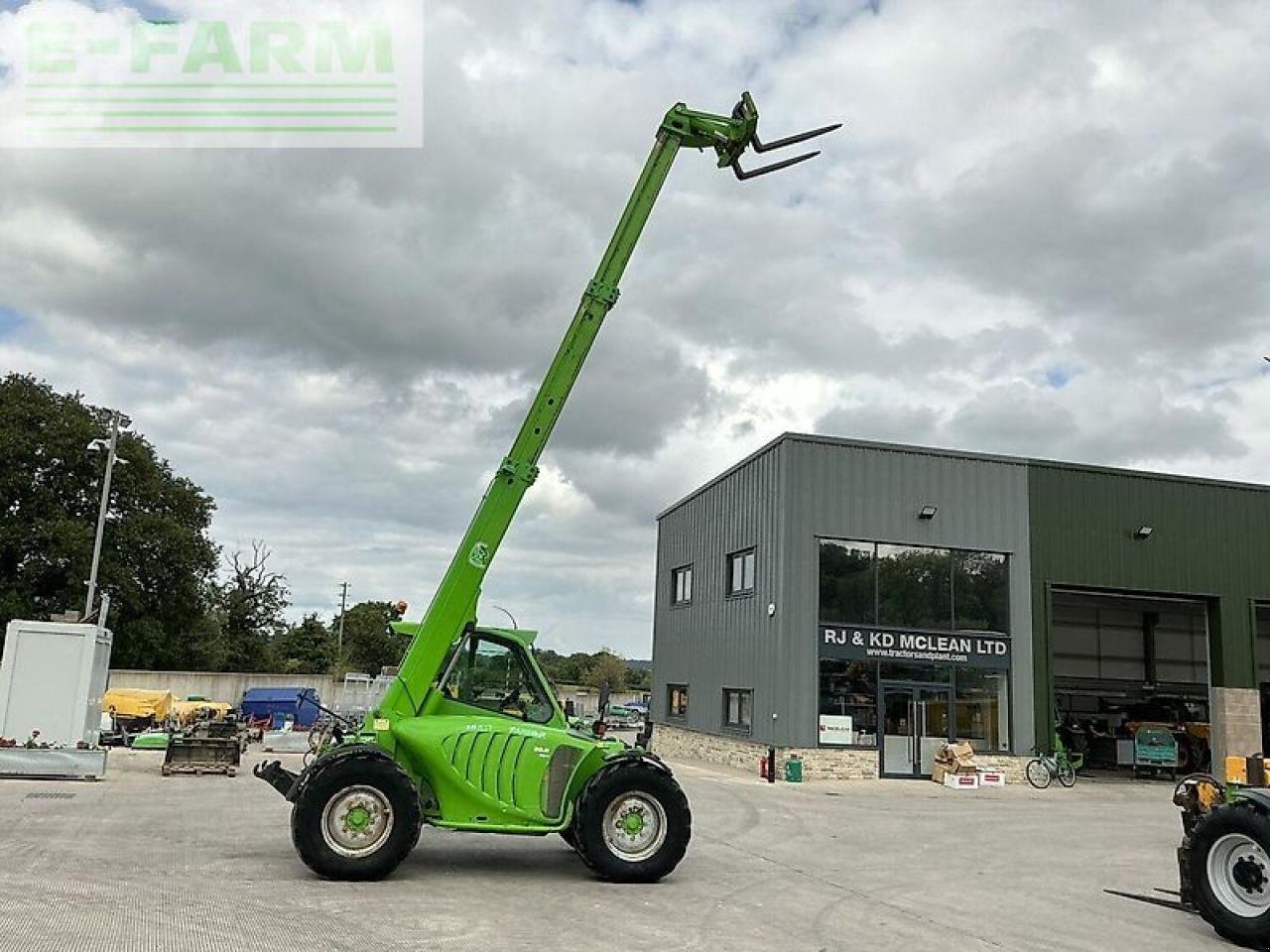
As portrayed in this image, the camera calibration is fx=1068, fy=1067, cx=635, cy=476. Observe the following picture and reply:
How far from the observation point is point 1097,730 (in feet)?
108

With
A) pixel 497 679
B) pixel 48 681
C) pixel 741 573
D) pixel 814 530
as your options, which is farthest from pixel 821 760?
pixel 48 681

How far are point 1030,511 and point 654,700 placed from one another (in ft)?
44.1

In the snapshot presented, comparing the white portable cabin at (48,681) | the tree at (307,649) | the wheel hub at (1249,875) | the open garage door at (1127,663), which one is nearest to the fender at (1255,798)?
the wheel hub at (1249,875)

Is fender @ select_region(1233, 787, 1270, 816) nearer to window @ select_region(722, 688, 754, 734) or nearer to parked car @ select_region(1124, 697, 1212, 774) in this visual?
window @ select_region(722, 688, 754, 734)

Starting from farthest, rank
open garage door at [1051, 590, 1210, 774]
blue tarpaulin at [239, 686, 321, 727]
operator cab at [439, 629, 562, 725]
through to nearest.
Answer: open garage door at [1051, 590, 1210, 774], blue tarpaulin at [239, 686, 321, 727], operator cab at [439, 629, 562, 725]

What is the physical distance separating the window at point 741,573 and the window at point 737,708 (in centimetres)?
248

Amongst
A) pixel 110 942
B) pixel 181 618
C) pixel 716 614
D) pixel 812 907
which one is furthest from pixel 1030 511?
pixel 181 618

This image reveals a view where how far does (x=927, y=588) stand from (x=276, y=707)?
2069 cm

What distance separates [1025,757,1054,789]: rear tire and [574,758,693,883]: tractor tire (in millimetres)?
17018

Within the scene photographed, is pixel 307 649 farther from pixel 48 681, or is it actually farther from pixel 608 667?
pixel 48 681

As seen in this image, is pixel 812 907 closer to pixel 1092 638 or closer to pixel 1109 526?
pixel 1109 526

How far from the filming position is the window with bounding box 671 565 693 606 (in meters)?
31.2

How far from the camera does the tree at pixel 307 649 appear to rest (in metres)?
59.1

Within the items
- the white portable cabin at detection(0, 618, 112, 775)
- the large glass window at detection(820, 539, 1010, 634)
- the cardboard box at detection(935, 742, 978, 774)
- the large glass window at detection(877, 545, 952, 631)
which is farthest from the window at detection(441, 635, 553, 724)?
the cardboard box at detection(935, 742, 978, 774)
